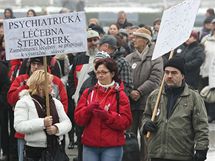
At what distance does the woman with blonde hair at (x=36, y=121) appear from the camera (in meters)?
8.54

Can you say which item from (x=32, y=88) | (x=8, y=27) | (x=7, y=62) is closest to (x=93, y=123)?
(x=32, y=88)

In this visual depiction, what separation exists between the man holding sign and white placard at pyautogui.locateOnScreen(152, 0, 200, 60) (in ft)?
1.71

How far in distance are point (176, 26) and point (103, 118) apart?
1314 millimetres

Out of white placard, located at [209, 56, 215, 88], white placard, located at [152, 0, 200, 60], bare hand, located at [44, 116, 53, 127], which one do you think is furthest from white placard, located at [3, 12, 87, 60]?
white placard, located at [209, 56, 215, 88]

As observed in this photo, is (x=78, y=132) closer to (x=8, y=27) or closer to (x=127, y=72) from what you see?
(x=127, y=72)

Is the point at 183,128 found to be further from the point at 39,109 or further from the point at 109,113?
the point at 39,109

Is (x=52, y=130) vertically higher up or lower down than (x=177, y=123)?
lower down

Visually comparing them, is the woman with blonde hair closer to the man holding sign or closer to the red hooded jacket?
the red hooded jacket

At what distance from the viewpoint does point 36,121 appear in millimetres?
8539

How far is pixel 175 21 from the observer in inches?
352

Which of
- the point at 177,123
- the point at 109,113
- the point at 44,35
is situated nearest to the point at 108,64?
the point at 109,113

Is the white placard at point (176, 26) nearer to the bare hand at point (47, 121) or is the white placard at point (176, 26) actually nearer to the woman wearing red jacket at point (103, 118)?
the woman wearing red jacket at point (103, 118)

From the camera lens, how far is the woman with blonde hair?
8.54 metres

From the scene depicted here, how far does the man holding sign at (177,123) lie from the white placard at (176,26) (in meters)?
0.52
